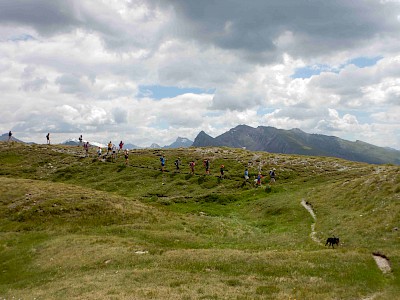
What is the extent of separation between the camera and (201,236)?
140ft

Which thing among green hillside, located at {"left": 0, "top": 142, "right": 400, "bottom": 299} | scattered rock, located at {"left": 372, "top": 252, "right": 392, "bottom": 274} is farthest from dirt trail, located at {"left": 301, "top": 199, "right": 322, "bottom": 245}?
scattered rock, located at {"left": 372, "top": 252, "right": 392, "bottom": 274}

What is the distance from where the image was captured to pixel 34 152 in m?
112

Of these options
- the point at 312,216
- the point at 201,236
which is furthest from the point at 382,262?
the point at 312,216

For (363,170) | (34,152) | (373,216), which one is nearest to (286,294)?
(373,216)

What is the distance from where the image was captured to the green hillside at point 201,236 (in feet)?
72.5

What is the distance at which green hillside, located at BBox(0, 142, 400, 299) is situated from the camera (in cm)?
2209

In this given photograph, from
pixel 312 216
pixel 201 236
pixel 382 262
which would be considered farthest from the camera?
pixel 312 216


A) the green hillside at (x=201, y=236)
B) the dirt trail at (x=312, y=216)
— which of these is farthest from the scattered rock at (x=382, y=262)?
the dirt trail at (x=312, y=216)

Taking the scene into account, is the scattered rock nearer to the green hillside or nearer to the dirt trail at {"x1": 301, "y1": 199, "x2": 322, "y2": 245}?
the green hillside

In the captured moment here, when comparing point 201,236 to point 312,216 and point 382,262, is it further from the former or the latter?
point 382,262

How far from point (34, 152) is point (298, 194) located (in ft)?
294

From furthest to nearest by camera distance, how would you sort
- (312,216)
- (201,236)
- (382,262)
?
(312,216) → (201,236) → (382,262)

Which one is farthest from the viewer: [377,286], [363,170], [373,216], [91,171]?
[91,171]

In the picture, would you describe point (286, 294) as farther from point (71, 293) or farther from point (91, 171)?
point (91, 171)
